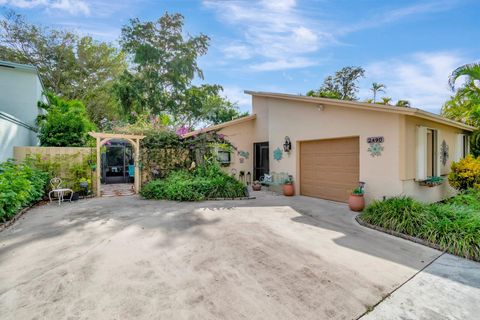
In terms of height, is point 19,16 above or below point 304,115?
above

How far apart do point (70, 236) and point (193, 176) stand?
5.38 m

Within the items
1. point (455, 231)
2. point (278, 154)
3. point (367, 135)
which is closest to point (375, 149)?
point (367, 135)

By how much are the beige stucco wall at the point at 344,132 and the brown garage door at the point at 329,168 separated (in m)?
0.27

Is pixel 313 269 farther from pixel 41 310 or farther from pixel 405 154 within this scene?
pixel 405 154

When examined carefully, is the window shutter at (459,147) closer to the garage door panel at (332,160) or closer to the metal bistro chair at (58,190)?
the garage door panel at (332,160)

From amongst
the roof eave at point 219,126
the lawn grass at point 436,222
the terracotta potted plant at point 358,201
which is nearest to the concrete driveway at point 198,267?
the lawn grass at point 436,222

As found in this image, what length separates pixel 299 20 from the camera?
7.67 meters

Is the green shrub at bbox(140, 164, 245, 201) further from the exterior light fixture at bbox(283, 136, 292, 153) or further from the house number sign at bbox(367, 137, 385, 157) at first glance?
the house number sign at bbox(367, 137, 385, 157)

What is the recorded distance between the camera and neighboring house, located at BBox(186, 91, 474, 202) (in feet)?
21.6

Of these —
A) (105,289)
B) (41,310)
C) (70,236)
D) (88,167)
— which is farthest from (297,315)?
(88,167)

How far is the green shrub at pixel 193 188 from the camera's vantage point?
27.4 feet

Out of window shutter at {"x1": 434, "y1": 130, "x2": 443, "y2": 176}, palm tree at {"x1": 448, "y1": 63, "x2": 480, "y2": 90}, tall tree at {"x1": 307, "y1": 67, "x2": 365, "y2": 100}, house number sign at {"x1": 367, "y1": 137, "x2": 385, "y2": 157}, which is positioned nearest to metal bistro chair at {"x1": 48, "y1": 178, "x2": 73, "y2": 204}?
house number sign at {"x1": 367, "y1": 137, "x2": 385, "y2": 157}

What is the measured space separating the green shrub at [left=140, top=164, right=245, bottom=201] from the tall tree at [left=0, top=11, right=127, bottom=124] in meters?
12.3

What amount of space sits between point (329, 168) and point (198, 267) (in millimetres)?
6342
